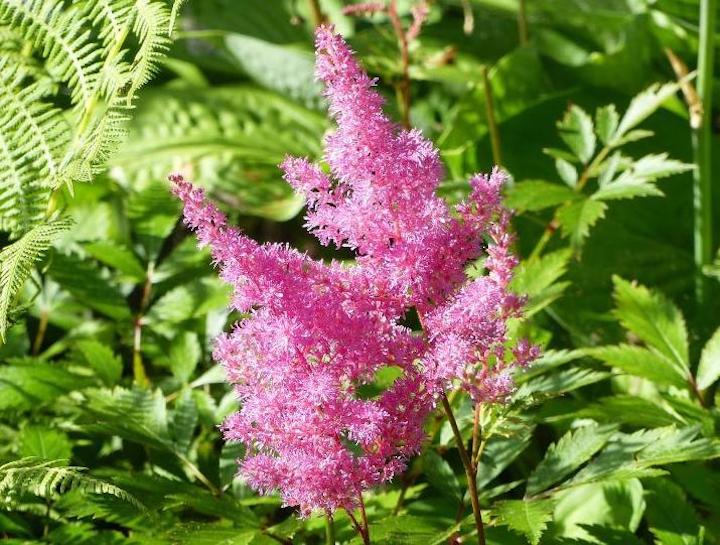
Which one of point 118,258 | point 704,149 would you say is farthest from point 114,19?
point 704,149

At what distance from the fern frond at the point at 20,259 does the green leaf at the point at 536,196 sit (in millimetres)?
737

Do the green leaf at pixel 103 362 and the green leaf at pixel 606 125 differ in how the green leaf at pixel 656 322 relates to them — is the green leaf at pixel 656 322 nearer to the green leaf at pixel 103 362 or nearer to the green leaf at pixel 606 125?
the green leaf at pixel 606 125

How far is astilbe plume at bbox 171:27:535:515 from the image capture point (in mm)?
968

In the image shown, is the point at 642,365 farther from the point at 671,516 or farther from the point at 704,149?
the point at 704,149

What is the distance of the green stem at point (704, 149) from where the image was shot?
192 cm

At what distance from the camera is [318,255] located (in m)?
2.54

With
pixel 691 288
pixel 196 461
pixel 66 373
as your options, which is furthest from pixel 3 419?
pixel 691 288

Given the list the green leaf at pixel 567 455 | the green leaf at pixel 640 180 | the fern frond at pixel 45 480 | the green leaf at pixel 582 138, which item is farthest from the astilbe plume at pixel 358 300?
the green leaf at pixel 582 138

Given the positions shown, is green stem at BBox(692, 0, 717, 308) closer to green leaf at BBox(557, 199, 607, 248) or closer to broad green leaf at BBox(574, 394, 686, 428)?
green leaf at BBox(557, 199, 607, 248)

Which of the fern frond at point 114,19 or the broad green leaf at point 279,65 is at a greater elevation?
the broad green leaf at point 279,65

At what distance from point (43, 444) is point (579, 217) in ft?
2.80

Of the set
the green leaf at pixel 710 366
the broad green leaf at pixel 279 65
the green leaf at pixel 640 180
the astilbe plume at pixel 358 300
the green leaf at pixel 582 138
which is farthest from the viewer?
the broad green leaf at pixel 279 65

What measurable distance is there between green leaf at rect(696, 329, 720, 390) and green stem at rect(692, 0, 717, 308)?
1.42ft

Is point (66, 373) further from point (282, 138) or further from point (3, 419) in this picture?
A: point (282, 138)
